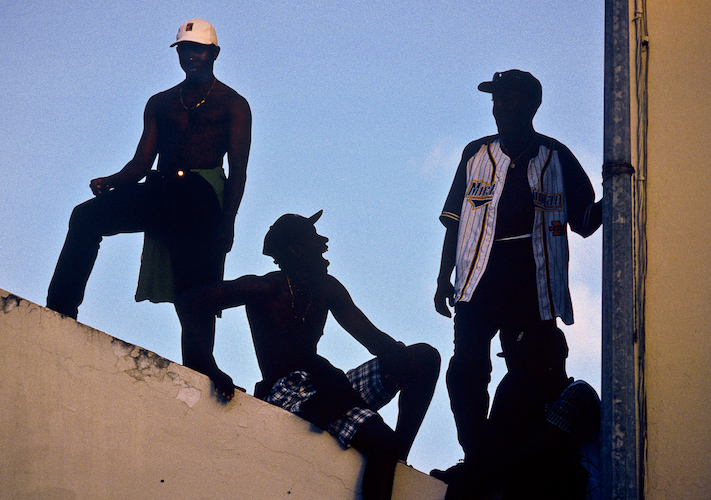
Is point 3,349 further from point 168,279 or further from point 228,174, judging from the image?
point 228,174

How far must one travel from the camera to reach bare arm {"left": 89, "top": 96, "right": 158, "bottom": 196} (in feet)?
17.2

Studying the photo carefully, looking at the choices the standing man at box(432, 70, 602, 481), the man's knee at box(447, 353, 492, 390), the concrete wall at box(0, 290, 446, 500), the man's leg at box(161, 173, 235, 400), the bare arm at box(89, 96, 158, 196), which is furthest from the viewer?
the bare arm at box(89, 96, 158, 196)

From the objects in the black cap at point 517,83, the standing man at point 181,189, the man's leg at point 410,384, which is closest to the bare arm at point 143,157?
the standing man at point 181,189

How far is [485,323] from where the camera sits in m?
4.85

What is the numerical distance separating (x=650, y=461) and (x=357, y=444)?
4.52 ft

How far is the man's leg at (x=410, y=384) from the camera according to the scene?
15.0ft

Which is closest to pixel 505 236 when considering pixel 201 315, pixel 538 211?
pixel 538 211

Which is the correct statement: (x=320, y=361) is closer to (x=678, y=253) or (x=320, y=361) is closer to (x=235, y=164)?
(x=235, y=164)

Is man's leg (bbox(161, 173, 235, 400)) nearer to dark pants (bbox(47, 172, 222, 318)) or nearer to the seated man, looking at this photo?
dark pants (bbox(47, 172, 222, 318))

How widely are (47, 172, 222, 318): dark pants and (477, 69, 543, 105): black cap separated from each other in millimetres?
1809

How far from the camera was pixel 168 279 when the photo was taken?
5.21 meters

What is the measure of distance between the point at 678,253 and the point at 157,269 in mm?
2869

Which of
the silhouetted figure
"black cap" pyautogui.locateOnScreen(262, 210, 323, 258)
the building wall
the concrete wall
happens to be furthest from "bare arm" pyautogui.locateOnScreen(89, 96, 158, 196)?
the building wall

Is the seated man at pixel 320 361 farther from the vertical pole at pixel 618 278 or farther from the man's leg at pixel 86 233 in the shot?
the vertical pole at pixel 618 278
